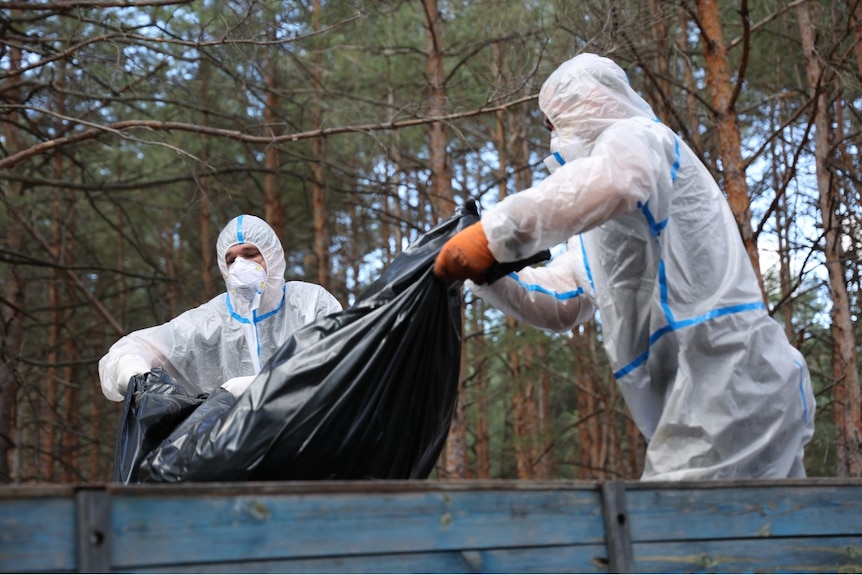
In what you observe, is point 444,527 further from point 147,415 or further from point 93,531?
point 147,415

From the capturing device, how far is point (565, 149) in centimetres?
330

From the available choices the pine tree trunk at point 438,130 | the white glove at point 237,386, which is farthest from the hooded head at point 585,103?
the pine tree trunk at point 438,130

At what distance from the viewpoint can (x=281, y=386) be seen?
2809mm

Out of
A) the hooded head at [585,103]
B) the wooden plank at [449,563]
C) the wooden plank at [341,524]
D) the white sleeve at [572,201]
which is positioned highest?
the hooded head at [585,103]

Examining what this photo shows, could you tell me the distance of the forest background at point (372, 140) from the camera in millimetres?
6574

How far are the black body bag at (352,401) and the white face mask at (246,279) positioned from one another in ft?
3.63

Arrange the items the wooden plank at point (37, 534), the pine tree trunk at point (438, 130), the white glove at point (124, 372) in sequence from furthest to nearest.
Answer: the pine tree trunk at point (438, 130) → the white glove at point (124, 372) → the wooden plank at point (37, 534)

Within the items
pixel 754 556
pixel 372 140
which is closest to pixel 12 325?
pixel 372 140

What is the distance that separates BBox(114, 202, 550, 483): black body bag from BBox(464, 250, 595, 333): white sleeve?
21cm

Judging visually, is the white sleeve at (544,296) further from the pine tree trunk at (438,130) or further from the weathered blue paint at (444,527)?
the pine tree trunk at (438,130)

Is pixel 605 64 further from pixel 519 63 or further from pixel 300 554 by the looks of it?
pixel 519 63

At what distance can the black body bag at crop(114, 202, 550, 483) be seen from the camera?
2.79 meters

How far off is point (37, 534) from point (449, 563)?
3.01ft

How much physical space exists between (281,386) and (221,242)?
81.7 inches
